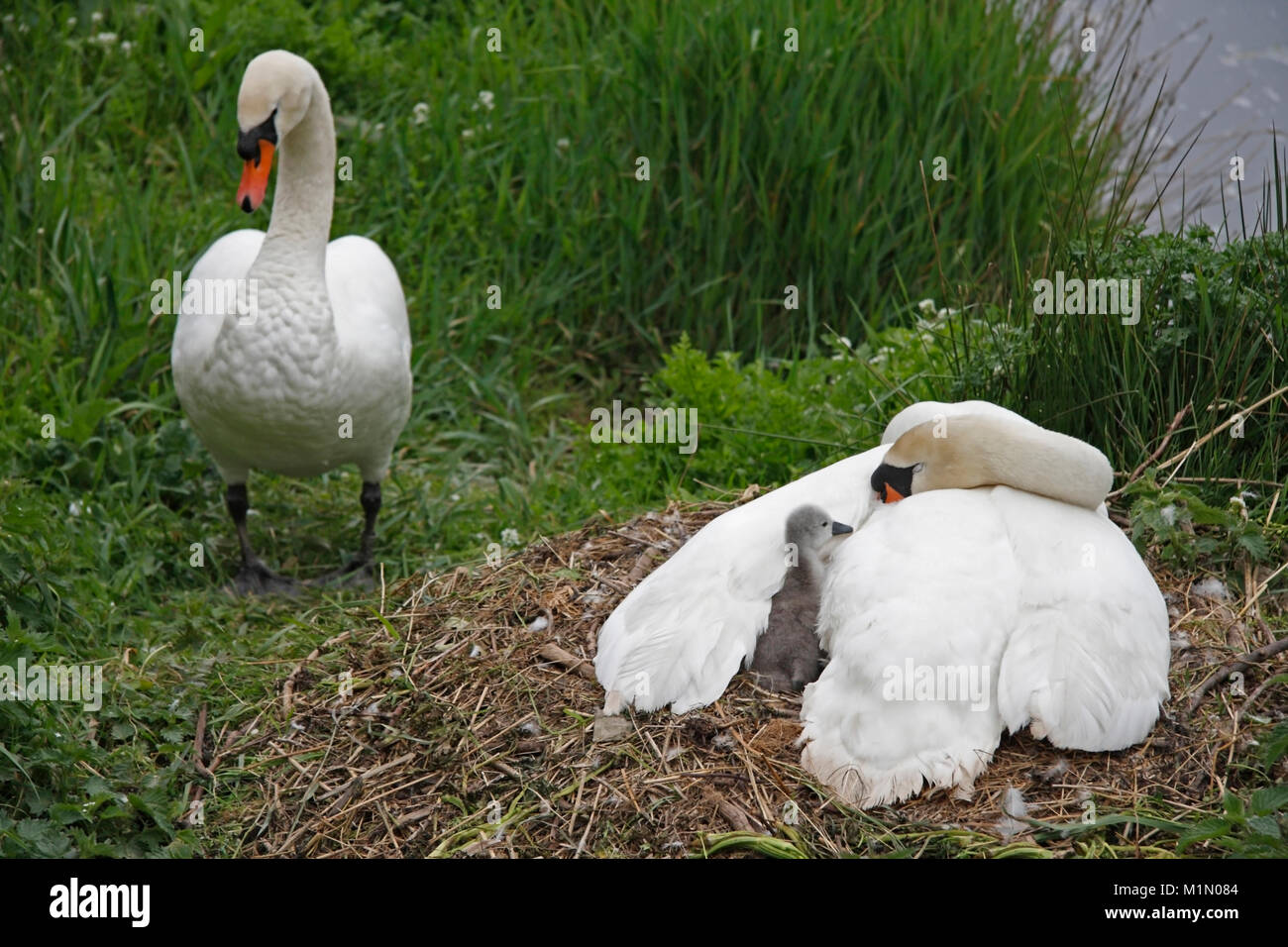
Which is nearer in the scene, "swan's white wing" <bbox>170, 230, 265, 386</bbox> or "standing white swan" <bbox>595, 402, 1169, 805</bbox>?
"standing white swan" <bbox>595, 402, 1169, 805</bbox>

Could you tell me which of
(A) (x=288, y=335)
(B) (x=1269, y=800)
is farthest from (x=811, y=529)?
(A) (x=288, y=335)

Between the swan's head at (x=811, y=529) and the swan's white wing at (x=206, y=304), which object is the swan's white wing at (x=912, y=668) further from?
the swan's white wing at (x=206, y=304)

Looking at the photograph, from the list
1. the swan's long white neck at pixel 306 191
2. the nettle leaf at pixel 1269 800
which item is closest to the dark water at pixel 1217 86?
the nettle leaf at pixel 1269 800

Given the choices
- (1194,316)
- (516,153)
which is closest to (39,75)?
(516,153)

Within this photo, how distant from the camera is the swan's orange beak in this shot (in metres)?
4.88

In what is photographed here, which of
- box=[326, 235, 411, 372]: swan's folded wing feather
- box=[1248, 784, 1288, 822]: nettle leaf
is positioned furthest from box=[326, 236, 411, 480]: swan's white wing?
box=[1248, 784, 1288, 822]: nettle leaf

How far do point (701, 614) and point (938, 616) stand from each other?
62 cm

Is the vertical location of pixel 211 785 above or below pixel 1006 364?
below

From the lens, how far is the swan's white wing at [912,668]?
10.4 ft

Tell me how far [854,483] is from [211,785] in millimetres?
1916

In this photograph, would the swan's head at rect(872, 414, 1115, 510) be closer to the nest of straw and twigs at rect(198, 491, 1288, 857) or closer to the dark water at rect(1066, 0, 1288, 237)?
the nest of straw and twigs at rect(198, 491, 1288, 857)
